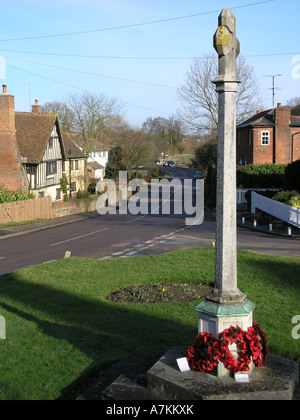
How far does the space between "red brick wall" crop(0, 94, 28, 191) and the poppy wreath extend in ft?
118

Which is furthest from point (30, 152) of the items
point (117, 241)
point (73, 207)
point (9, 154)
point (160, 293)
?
point (160, 293)

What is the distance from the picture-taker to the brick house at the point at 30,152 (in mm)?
39906

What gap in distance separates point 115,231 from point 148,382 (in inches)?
998

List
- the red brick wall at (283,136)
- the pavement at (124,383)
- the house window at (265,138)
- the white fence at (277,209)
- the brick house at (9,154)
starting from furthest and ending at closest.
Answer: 1. the house window at (265,138)
2. the red brick wall at (283,136)
3. the brick house at (9,154)
4. the white fence at (277,209)
5. the pavement at (124,383)

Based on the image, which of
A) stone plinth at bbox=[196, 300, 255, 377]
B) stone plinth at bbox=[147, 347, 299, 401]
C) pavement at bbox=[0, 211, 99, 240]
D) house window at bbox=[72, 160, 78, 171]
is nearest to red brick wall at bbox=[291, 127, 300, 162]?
pavement at bbox=[0, 211, 99, 240]

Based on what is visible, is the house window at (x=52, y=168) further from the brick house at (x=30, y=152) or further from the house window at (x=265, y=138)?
the house window at (x=265, y=138)

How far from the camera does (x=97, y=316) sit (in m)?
10.4

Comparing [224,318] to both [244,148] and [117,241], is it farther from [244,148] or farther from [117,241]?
[244,148]

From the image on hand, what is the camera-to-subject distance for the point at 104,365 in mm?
7617

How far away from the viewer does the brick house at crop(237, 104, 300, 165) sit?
1916 inches

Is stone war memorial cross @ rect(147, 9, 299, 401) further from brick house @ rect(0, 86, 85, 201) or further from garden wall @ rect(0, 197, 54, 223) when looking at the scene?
brick house @ rect(0, 86, 85, 201)

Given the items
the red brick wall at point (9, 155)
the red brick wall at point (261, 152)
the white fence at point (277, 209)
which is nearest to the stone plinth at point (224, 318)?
the white fence at point (277, 209)

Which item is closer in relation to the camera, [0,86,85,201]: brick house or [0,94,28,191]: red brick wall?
[0,94,28,191]: red brick wall

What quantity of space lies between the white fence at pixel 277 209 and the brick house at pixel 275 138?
11.8 m
